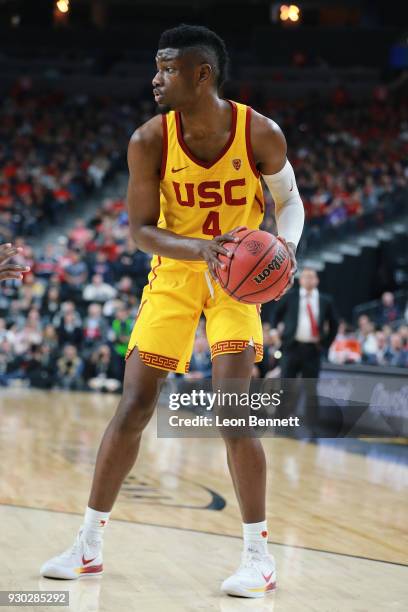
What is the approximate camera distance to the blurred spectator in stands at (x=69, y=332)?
50.2ft

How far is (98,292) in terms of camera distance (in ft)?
53.0

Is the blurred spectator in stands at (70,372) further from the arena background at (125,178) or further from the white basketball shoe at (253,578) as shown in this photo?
the white basketball shoe at (253,578)

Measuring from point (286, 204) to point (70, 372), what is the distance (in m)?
11.0

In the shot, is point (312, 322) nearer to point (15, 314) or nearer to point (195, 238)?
point (195, 238)

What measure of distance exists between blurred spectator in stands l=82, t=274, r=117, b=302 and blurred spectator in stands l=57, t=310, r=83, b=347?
83cm

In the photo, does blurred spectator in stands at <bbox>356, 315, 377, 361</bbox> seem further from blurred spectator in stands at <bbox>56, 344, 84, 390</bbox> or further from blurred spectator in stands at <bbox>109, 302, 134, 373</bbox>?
blurred spectator in stands at <bbox>56, 344, 84, 390</bbox>

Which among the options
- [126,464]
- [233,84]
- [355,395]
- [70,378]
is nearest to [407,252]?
[70,378]

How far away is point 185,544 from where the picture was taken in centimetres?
482

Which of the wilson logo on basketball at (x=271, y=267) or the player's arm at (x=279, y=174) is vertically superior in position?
the player's arm at (x=279, y=174)

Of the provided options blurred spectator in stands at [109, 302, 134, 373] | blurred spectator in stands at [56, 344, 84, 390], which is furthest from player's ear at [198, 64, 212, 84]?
blurred spectator in stands at [56, 344, 84, 390]

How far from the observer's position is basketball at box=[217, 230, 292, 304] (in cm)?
376

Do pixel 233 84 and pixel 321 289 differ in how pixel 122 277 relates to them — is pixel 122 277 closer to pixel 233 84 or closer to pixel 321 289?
pixel 321 289

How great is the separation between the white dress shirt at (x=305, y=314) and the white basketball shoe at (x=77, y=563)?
6.20 metres

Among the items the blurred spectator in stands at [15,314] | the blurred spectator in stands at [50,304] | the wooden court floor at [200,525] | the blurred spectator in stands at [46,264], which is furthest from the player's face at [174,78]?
the blurred spectator in stands at [46,264]
